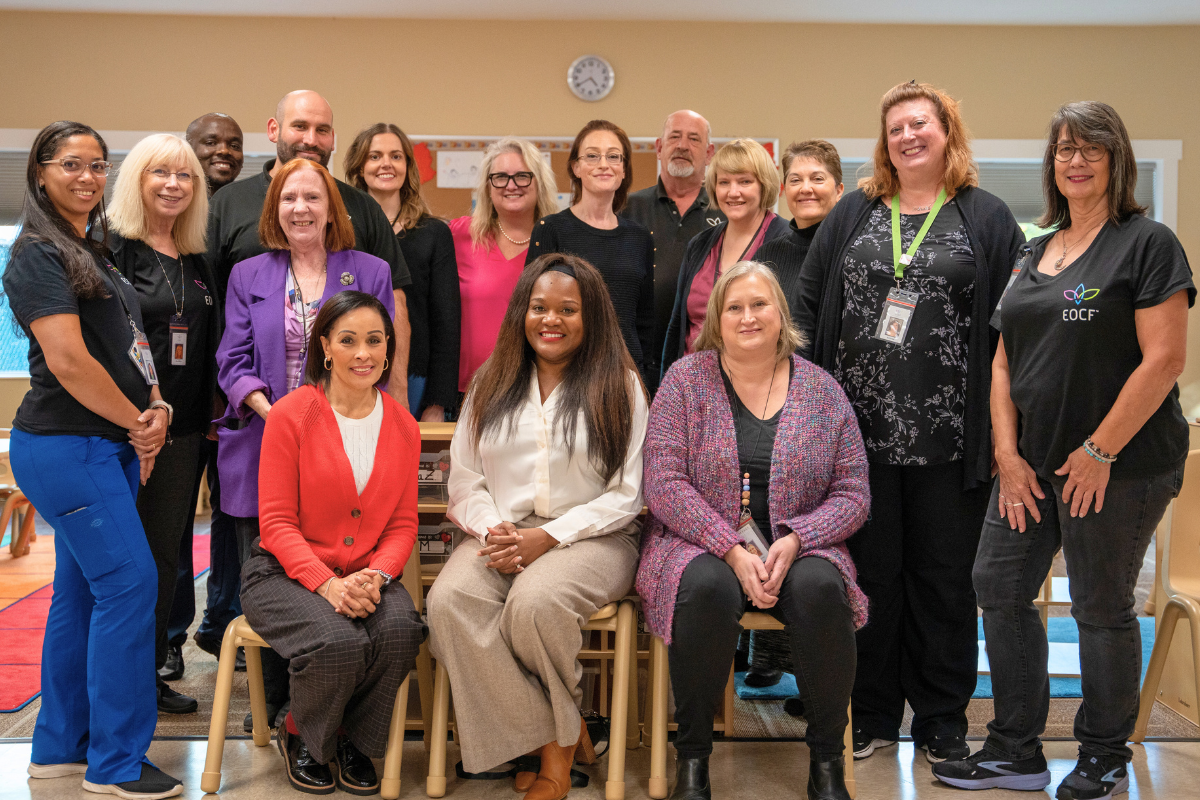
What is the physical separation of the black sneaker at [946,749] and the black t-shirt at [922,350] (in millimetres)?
743

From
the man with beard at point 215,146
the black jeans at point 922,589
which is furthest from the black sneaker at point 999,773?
the man with beard at point 215,146

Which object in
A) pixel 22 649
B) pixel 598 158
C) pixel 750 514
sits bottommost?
pixel 22 649

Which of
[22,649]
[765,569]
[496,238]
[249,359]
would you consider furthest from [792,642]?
[22,649]

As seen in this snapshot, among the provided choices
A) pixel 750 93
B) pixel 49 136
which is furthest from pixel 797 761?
pixel 750 93

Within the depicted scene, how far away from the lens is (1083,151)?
208 centimetres

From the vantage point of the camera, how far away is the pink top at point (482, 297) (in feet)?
10.4

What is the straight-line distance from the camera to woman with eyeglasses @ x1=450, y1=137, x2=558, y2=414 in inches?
124

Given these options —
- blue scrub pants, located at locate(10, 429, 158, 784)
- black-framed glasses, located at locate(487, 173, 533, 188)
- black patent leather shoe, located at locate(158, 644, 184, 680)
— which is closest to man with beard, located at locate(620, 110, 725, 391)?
black-framed glasses, located at locate(487, 173, 533, 188)

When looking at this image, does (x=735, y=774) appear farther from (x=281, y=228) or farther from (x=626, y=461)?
(x=281, y=228)

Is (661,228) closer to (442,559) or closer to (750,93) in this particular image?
(442,559)

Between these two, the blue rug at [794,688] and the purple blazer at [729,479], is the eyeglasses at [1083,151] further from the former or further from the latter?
Answer: the blue rug at [794,688]

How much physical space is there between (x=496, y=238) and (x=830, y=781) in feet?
6.74

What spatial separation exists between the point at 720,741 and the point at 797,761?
24cm

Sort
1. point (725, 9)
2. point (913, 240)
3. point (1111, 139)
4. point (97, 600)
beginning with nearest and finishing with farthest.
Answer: point (1111, 139), point (97, 600), point (913, 240), point (725, 9)
